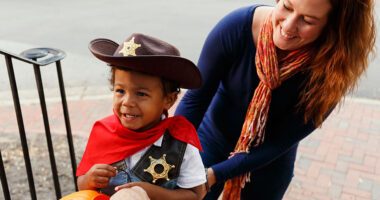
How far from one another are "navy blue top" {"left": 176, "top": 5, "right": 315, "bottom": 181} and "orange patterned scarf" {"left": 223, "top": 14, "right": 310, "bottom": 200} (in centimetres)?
4

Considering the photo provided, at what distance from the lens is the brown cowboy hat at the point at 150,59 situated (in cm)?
143

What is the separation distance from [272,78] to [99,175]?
2.62 feet

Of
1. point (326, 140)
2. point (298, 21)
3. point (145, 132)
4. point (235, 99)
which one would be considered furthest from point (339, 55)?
point (326, 140)

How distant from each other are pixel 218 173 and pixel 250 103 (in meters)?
0.34

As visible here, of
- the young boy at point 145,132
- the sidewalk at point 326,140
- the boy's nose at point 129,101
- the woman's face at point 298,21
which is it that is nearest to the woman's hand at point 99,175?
the young boy at point 145,132

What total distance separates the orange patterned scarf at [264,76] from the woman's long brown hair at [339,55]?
0.26 feet

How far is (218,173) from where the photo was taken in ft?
6.21

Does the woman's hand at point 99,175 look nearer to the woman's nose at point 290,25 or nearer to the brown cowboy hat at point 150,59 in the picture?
the brown cowboy hat at point 150,59

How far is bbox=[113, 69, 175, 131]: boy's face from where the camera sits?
1482mm

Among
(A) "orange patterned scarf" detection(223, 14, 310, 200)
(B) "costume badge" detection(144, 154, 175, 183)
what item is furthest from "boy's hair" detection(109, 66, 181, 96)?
(A) "orange patterned scarf" detection(223, 14, 310, 200)

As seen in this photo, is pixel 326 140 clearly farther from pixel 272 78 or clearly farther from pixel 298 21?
A: pixel 298 21

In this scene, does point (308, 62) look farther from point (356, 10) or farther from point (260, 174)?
point (260, 174)

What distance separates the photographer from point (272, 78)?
177 centimetres

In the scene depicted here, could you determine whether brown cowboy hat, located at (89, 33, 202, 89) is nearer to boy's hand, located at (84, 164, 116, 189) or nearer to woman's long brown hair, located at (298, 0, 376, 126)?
boy's hand, located at (84, 164, 116, 189)
